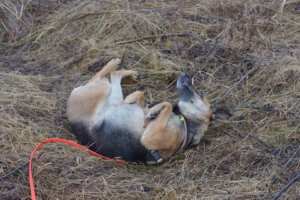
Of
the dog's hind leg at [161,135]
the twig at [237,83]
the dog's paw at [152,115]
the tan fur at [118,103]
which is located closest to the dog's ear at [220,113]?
→ the tan fur at [118,103]

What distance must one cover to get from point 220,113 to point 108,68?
57.6 inches

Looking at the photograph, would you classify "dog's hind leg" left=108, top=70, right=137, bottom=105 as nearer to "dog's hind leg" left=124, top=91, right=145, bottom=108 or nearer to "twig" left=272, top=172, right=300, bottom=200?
"dog's hind leg" left=124, top=91, right=145, bottom=108

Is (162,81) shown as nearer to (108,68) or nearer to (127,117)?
(108,68)

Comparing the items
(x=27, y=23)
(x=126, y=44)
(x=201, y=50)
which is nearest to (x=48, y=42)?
(x=27, y=23)

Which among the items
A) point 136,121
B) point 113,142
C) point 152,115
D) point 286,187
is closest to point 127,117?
point 136,121

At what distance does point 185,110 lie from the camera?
18.2 feet

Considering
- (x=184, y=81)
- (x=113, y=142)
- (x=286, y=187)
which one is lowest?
(x=113, y=142)

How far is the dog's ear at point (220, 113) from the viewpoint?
540 centimetres

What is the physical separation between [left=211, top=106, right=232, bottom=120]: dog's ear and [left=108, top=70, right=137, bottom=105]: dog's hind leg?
1.04 meters

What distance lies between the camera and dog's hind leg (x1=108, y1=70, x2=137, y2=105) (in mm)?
5750

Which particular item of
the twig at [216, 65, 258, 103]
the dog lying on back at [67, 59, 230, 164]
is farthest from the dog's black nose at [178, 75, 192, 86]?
the twig at [216, 65, 258, 103]

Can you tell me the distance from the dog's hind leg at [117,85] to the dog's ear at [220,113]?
1044mm

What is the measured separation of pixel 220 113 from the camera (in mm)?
5430

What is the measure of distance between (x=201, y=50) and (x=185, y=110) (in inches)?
48.3
